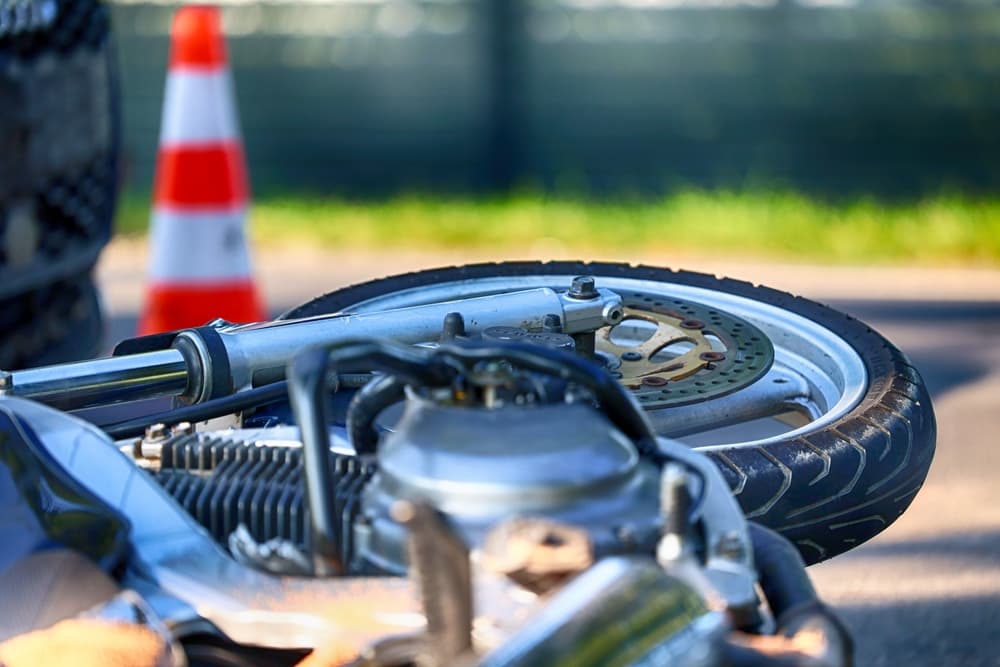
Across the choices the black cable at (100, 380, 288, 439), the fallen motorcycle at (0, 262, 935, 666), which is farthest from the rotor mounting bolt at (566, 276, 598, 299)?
the black cable at (100, 380, 288, 439)

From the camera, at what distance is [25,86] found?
2.59 metres

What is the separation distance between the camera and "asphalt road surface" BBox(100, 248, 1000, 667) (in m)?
2.78

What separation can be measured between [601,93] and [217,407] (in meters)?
5.30

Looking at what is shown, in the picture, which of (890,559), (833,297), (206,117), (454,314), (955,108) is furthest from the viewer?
(955,108)

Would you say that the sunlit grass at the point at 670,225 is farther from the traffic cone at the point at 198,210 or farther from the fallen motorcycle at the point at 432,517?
the fallen motorcycle at the point at 432,517

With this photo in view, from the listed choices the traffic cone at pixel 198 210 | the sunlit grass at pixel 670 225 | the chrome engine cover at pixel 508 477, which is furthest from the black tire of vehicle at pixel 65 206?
the sunlit grass at pixel 670 225

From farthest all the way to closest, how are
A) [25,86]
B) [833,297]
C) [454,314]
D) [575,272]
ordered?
[833,297]
[25,86]
[575,272]
[454,314]

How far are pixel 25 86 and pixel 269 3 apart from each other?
4.38 meters

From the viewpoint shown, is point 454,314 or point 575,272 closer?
point 454,314

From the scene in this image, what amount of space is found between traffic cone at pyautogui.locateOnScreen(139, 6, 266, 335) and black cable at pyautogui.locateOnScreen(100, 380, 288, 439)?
2452mm

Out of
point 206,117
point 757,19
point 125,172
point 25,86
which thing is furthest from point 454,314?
point 757,19

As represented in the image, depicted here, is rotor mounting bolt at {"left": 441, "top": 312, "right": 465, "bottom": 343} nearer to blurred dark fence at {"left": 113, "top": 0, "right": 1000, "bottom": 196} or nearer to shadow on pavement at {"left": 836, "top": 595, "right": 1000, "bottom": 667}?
shadow on pavement at {"left": 836, "top": 595, "right": 1000, "bottom": 667}

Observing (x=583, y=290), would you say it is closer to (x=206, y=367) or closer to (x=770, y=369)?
(x=770, y=369)

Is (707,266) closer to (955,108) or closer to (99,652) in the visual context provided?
(955,108)
